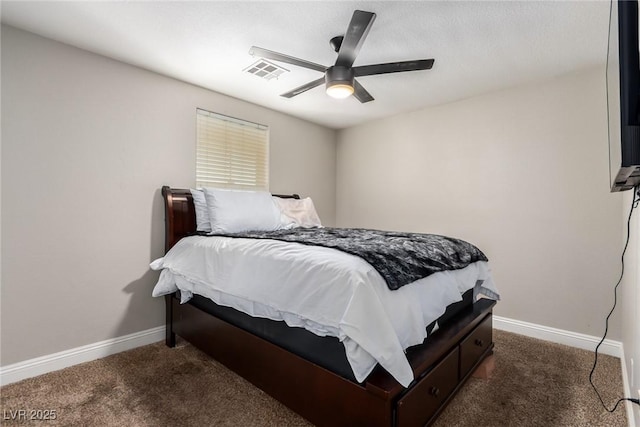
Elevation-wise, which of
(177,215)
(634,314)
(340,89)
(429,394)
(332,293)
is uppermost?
(340,89)

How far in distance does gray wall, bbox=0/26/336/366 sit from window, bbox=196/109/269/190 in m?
0.14

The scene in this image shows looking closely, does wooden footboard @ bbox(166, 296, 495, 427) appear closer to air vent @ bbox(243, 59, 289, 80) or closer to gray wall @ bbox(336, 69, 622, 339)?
gray wall @ bbox(336, 69, 622, 339)

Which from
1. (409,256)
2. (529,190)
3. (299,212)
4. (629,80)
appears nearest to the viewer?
(629,80)

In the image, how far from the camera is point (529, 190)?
289cm

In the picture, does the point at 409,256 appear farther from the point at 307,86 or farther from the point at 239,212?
the point at 239,212

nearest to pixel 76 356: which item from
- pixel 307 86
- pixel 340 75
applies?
pixel 307 86

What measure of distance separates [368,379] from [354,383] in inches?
3.0

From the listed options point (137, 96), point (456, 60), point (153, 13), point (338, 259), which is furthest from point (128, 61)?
point (456, 60)

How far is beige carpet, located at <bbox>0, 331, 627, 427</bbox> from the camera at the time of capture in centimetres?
164

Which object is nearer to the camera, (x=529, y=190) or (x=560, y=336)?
(x=560, y=336)

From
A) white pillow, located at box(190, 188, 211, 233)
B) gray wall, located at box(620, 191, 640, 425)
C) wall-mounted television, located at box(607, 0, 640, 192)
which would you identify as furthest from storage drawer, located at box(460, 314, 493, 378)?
white pillow, located at box(190, 188, 211, 233)

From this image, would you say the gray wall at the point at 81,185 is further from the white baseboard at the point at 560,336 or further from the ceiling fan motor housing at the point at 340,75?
the white baseboard at the point at 560,336

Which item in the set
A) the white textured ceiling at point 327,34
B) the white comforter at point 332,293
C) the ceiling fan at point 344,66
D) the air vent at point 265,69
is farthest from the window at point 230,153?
the ceiling fan at point 344,66

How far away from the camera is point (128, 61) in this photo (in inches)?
98.8
